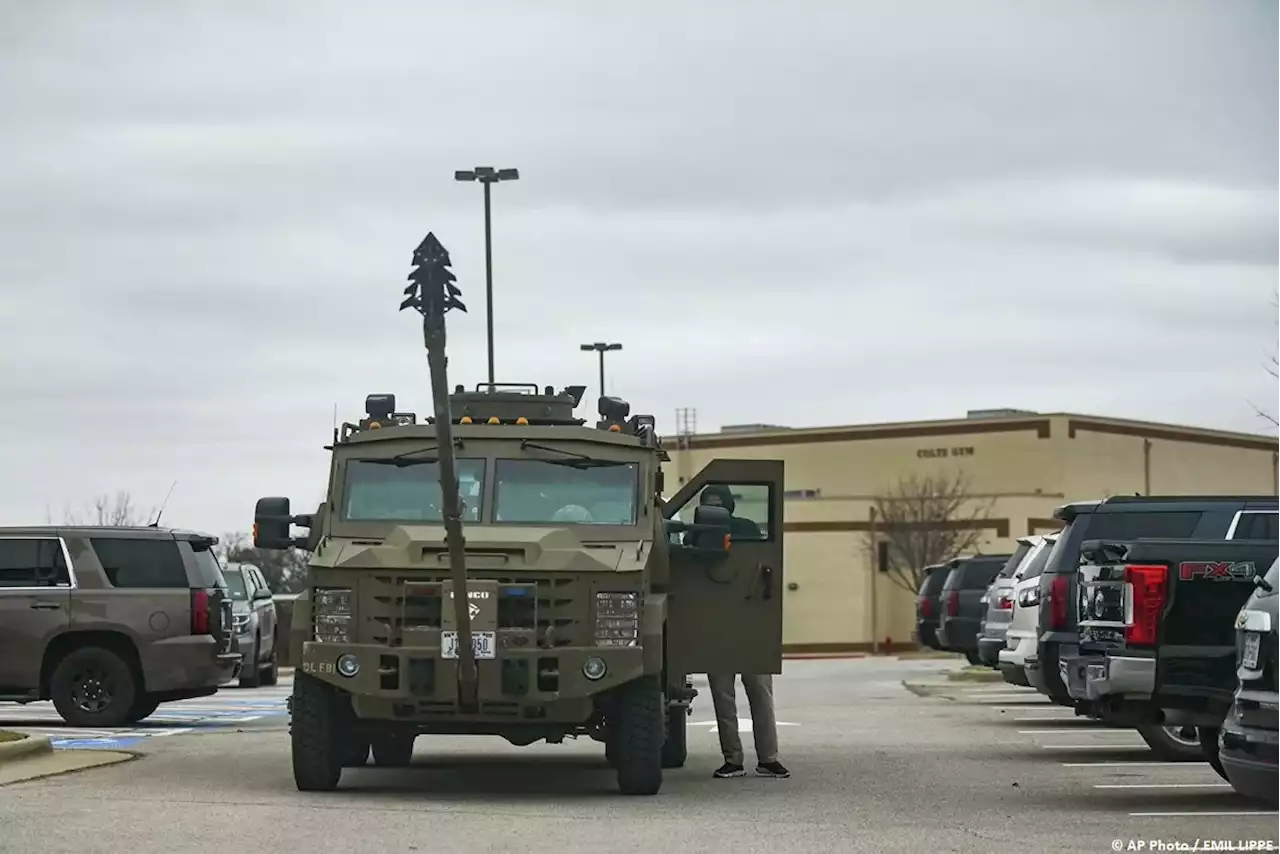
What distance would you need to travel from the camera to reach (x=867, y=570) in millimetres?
79812

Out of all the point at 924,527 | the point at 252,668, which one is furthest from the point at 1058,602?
the point at 924,527

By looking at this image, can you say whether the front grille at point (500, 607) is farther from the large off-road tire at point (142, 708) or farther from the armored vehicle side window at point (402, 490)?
the large off-road tire at point (142, 708)

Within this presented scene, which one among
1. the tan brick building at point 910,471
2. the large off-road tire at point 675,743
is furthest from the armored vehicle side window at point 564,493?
the tan brick building at point 910,471

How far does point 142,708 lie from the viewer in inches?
917

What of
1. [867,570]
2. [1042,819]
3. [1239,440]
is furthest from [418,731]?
[1239,440]

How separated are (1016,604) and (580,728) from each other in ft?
26.3

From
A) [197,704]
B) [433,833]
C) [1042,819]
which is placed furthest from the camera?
[197,704]

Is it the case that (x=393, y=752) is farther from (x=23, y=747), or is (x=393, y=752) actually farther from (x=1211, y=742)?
(x=1211, y=742)

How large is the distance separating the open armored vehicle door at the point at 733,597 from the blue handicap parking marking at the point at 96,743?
597 cm

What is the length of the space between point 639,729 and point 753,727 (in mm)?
2233

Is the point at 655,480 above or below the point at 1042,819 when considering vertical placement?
above

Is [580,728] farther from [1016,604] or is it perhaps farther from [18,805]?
[1016,604]

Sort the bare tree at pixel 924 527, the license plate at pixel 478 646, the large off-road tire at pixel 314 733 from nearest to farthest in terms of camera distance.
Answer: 1. the license plate at pixel 478 646
2. the large off-road tire at pixel 314 733
3. the bare tree at pixel 924 527

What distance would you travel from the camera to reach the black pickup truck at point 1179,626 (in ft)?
45.8
